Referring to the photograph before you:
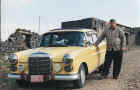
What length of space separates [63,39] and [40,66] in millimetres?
1492

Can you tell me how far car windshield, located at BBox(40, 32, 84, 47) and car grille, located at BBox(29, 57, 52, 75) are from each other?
1.11 metres

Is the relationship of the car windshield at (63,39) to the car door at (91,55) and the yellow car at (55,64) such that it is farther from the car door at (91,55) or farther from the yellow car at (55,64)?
the car door at (91,55)

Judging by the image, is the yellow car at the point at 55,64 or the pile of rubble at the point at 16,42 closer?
the yellow car at the point at 55,64

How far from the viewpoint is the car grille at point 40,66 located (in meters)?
4.78

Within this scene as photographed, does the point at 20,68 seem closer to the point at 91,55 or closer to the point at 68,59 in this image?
the point at 68,59

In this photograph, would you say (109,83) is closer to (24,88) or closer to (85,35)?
(85,35)

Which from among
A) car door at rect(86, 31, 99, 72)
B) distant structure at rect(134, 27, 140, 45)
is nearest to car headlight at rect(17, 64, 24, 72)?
car door at rect(86, 31, 99, 72)

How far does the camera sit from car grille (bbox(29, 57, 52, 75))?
15.7 ft

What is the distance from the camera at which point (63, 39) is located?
238 inches

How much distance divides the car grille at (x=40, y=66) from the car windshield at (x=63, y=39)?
111cm

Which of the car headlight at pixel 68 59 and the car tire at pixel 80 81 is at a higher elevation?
the car headlight at pixel 68 59

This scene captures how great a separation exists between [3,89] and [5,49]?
38.7 ft

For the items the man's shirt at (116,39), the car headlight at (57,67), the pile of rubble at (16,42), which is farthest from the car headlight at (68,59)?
the pile of rubble at (16,42)

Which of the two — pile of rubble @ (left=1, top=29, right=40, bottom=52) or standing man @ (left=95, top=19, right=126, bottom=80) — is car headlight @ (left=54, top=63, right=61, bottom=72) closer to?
standing man @ (left=95, top=19, right=126, bottom=80)
